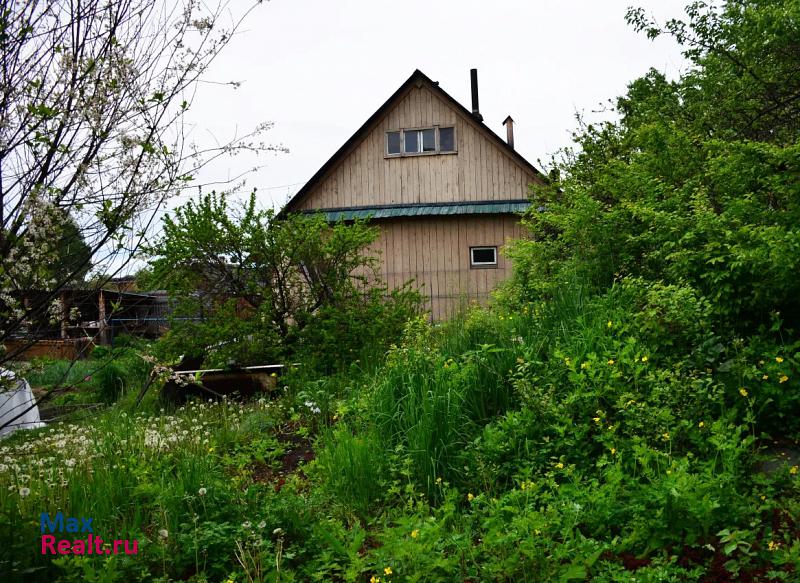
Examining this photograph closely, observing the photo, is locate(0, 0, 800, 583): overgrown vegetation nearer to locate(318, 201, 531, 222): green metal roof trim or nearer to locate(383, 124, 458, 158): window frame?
locate(318, 201, 531, 222): green metal roof trim

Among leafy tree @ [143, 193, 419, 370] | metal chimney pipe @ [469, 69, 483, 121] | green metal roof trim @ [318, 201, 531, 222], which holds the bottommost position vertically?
leafy tree @ [143, 193, 419, 370]

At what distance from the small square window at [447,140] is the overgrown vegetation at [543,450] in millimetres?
9473

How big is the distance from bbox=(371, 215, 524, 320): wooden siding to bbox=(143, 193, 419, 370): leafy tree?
657 cm

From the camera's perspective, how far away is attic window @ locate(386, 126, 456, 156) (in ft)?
51.6

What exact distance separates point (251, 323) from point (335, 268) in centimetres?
127

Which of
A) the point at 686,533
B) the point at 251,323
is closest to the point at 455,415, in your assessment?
the point at 686,533

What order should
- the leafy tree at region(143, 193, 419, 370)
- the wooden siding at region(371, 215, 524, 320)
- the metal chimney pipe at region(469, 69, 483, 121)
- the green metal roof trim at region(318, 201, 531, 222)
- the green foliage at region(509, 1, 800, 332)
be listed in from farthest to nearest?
the metal chimney pipe at region(469, 69, 483, 121)
the wooden siding at region(371, 215, 524, 320)
the green metal roof trim at region(318, 201, 531, 222)
the leafy tree at region(143, 193, 419, 370)
the green foliage at region(509, 1, 800, 332)

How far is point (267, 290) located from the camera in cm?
851

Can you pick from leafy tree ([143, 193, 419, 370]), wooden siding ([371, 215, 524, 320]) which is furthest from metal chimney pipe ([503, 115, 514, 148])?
leafy tree ([143, 193, 419, 370])

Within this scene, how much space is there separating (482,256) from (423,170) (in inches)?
94.9

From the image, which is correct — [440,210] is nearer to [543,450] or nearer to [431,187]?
[431,187]

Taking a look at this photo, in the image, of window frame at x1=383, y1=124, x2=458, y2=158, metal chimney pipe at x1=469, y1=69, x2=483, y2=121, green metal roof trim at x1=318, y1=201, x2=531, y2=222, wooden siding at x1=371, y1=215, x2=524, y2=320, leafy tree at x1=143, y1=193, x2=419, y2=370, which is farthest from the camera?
metal chimney pipe at x1=469, y1=69, x2=483, y2=121

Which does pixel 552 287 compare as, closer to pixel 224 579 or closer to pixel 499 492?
pixel 499 492

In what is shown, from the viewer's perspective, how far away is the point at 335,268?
8.74 metres
